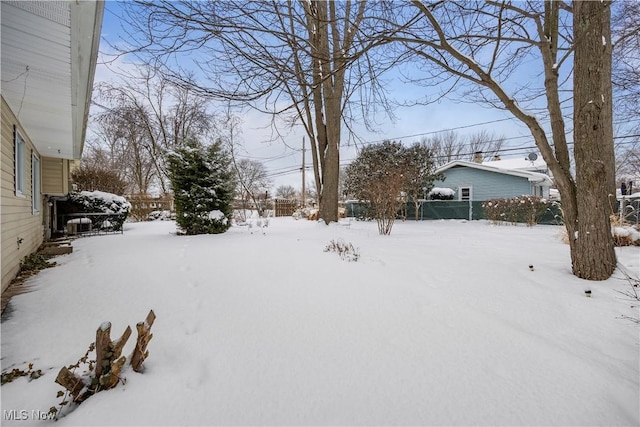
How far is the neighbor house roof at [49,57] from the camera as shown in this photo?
7.24ft

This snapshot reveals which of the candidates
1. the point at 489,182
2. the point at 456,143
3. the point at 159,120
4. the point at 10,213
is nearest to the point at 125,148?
the point at 159,120

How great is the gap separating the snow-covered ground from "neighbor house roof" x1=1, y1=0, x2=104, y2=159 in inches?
92.3

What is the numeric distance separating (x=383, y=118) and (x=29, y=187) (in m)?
6.83

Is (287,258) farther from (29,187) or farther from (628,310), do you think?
(29,187)

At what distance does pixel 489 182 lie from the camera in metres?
16.3

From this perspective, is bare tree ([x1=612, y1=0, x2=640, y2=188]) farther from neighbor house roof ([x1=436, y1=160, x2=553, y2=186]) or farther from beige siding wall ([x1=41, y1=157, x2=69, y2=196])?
beige siding wall ([x1=41, y1=157, x2=69, y2=196])

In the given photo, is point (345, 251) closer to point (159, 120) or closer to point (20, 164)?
point (20, 164)

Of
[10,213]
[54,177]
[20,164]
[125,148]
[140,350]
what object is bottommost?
[140,350]

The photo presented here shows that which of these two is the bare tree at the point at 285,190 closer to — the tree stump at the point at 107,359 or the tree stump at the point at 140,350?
the tree stump at the point at 140,350

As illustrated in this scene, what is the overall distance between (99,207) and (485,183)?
17.7m

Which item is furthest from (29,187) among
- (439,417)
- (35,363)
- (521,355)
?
(521,355)

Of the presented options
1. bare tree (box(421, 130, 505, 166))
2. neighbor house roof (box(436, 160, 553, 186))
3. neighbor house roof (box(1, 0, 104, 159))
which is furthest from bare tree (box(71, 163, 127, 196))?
bare tree (box(421, 130, 505, 166))

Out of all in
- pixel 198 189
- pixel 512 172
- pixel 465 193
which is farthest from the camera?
pixel 465 193

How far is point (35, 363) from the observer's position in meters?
1.91
